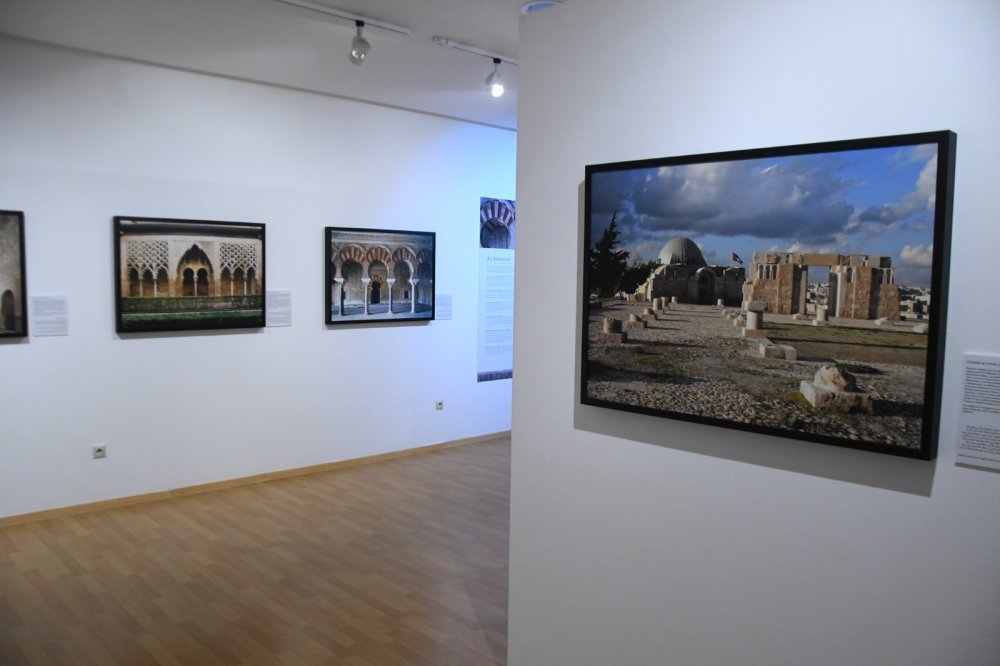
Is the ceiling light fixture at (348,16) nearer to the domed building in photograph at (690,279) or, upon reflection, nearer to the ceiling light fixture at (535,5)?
the ceiling light fixture at (535,5)

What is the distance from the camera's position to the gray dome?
7.61ft

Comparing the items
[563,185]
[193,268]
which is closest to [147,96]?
[193,268]

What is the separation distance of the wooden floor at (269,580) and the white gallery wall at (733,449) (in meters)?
0.93

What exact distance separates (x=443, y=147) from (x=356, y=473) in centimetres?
335

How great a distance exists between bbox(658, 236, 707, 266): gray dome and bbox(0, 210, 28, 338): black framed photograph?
4656 mm

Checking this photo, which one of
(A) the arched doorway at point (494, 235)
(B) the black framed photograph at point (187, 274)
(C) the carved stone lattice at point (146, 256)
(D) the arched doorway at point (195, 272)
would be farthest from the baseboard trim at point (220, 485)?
(A) the arched doorway at point (494, 235)

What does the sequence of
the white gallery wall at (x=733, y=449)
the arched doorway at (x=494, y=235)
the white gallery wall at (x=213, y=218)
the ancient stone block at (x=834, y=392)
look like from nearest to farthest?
the white gallery wall at (x=733, y=449)
the ancient stone block at (x=834, y=392)
the white gallery wall at (x=213, y=218)
the arched doorway at (x=494, y=235)

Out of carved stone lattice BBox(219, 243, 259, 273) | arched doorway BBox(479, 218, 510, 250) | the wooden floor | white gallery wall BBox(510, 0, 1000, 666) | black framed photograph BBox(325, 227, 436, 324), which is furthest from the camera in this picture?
arched doorway BBox(479, 218, 510, 250)

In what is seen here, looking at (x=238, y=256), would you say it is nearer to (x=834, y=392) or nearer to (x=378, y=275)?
(x=378, y=275)

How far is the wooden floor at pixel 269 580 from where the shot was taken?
346cm

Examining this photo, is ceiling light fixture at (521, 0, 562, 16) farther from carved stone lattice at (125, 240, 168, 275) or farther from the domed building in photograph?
carved stone lattice at (125, 240, 168, 275)

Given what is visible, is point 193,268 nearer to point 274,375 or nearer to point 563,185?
point 274,375

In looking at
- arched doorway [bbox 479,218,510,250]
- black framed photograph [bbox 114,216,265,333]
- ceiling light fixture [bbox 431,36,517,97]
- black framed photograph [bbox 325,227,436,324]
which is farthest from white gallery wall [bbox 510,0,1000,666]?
arched doorway [bbox 479,218,510,250]

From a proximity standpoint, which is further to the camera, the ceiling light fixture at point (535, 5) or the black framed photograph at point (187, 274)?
the black framed photograph at point (187, 274)
